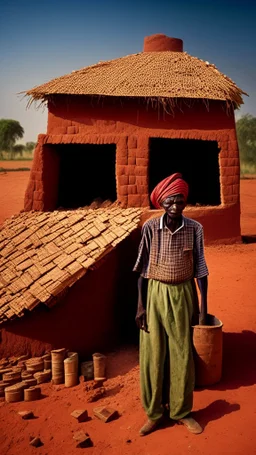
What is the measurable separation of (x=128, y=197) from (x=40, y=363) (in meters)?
5.00

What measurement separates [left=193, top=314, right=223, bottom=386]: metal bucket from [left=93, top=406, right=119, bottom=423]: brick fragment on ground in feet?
2.64

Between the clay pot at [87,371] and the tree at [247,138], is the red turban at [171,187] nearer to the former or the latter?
the clay pot at [87,371]

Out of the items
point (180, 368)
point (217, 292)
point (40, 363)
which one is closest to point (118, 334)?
point (40, 363)

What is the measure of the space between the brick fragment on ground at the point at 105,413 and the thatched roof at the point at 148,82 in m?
6.18

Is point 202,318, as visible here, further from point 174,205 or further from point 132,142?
point 132,142

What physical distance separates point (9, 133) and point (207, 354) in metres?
37.4

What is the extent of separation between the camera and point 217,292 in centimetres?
612

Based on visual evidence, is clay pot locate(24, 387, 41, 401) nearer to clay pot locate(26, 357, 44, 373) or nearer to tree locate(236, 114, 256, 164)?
clay pot locate(26, 357, 44, 373)

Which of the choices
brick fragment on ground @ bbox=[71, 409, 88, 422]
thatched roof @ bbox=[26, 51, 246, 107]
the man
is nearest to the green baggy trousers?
the man

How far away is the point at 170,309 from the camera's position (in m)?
3.02

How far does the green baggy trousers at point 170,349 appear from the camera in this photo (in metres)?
3.02

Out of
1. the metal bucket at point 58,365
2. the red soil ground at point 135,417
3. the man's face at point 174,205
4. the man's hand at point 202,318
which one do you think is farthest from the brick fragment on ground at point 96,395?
the man's face at point 174,205

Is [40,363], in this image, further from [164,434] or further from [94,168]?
[94,168]

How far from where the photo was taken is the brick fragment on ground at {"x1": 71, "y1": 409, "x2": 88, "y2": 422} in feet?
10.8
